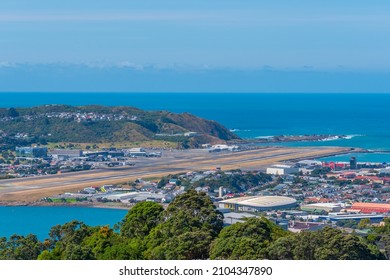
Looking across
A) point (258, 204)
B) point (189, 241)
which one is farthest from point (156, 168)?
point (189, 241)

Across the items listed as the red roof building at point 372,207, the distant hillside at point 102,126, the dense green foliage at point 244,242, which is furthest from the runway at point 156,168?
the dense green foliage at point 244,242

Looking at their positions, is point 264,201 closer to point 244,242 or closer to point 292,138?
point 244,242

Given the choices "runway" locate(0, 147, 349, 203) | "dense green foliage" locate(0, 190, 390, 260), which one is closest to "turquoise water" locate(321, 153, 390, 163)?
"runway" locate(0, 147, 349, 203)

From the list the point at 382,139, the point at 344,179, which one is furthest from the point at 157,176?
the point at 382,139

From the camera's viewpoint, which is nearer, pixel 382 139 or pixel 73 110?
pixel 382 139

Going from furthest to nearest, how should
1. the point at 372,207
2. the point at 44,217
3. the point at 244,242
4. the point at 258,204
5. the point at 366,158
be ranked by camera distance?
the point at 366,158 → the point at 44,217 → the point at 372,207 → the point at 258,204 → the point at 244,242

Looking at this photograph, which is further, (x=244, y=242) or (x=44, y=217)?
(x=44, y=217)

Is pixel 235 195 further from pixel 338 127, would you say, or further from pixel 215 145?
pixel 338 127
